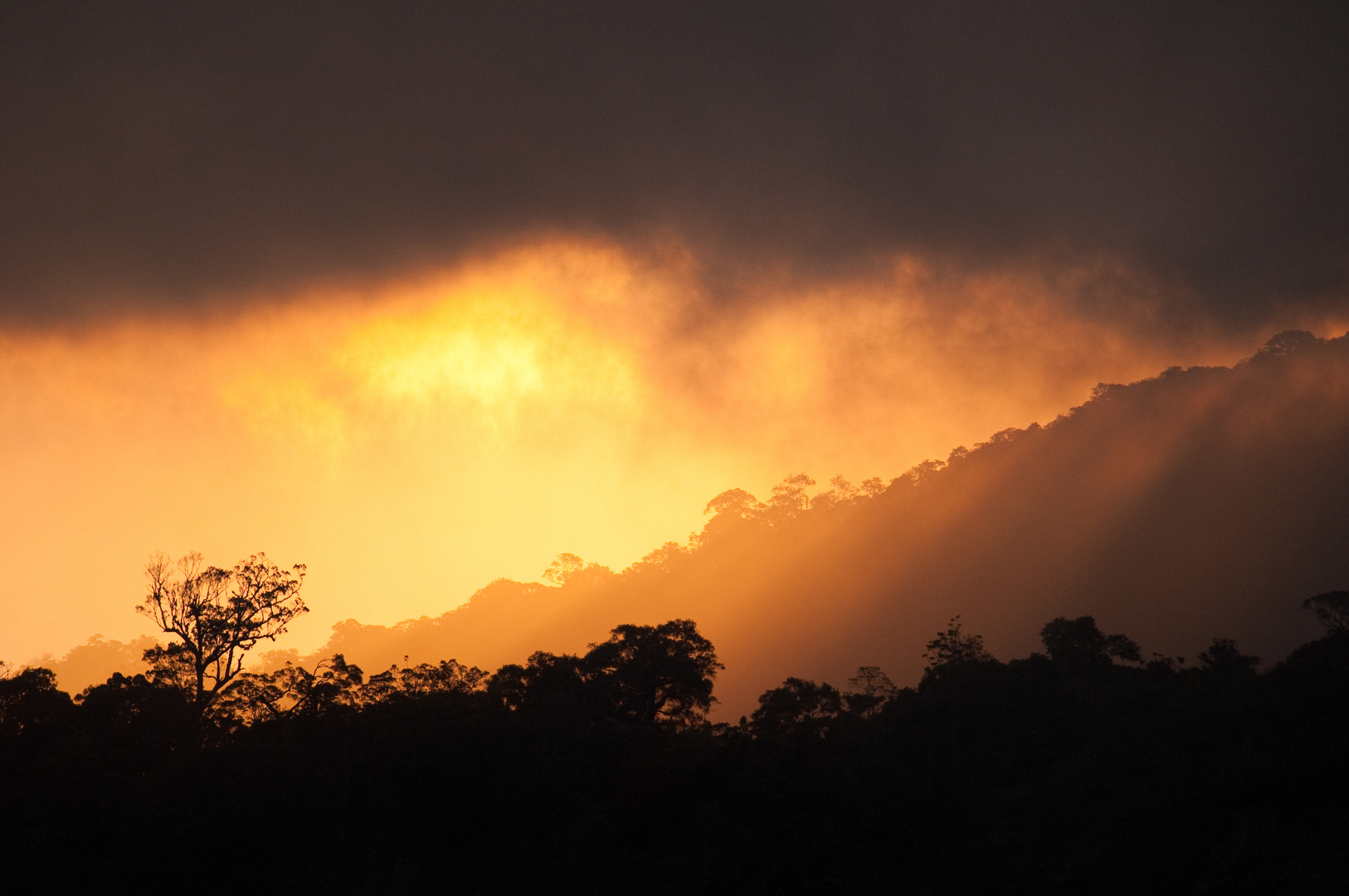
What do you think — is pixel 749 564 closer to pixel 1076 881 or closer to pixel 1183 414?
pixel 1183 414

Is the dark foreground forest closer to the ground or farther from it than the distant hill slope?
closer to the ground

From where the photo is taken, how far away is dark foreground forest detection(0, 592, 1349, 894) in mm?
31719

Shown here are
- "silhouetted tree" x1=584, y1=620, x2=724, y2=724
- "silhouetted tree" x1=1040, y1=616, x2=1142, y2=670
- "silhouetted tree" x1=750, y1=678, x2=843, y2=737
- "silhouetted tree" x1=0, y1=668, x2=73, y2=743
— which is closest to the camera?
"silhouetted tree" x1=0, y1=668, x2=73, y2=743

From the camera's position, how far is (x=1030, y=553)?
436ft

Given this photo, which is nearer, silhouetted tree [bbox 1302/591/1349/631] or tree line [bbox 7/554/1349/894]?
tree line [bbox 7/554/1349/894]

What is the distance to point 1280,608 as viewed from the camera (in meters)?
97.4

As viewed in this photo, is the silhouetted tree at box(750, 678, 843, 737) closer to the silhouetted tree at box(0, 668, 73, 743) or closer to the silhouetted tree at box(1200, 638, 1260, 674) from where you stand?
the silhouetted tree at box(1200, 638, 1260, 674)

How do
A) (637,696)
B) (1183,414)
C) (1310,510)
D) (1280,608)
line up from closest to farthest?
(637,696), (1280,608), (1310,510), (1183,414)

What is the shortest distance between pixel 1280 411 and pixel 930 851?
476ft

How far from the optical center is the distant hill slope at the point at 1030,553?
108938 mm

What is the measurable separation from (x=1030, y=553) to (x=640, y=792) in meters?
111

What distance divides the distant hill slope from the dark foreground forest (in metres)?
68.8

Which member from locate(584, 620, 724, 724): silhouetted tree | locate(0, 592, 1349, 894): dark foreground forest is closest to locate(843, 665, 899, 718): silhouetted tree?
locate(584, 620, 724, 724): silhouetted tree

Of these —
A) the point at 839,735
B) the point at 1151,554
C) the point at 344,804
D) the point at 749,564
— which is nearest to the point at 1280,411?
the point at 1151,554
